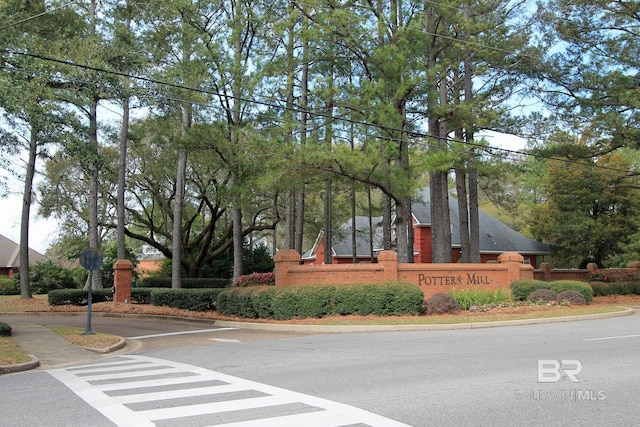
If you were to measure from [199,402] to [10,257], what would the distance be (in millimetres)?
55283

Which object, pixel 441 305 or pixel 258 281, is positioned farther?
pixel 258 281

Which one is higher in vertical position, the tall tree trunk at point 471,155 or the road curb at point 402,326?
the tall tree trunk at point 471,155

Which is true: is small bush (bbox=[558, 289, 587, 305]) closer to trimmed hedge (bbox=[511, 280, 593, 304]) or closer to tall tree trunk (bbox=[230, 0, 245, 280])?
trimmed hedge (bbox=[511, 280, 593, 304])

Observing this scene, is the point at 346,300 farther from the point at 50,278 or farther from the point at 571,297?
the point at 50,278

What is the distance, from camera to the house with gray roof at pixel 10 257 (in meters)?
52.9

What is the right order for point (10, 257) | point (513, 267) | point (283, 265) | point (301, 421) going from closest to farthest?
point (301, 421), point (283, 265), point (513, 267), point (10, 257)

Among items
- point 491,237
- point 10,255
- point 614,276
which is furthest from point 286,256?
point 10,255

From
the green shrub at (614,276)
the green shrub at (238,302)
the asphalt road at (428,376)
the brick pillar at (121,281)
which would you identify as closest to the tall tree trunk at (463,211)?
the green shrub at (614,276)

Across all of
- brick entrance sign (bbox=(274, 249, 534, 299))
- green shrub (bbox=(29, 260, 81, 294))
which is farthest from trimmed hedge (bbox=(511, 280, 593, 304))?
green shrub (bbox=(29, 260, 81, 294))

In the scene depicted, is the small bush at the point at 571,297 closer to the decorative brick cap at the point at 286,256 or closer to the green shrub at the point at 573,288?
the green shrub at the point at 573,288

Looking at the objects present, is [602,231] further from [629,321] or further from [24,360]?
[24,360]

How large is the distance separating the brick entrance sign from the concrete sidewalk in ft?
22.3

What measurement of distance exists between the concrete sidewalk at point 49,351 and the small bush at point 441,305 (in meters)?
9.94

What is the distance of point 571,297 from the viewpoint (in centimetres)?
2134
